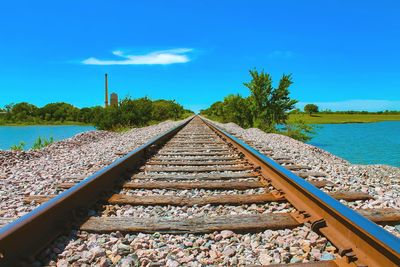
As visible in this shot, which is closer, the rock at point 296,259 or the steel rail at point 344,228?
the steel rail at point 344,228

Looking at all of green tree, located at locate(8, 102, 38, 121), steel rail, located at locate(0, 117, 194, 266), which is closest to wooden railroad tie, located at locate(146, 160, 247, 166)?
steel rail, located at locate(0, 117, 194, 266)

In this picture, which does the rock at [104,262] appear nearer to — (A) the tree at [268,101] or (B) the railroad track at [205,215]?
(B) the railroad track at [205,215]

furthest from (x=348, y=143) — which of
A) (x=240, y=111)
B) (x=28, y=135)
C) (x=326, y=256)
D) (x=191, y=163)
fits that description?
(x=326, y=256)

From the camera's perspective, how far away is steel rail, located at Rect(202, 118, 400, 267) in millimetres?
1772

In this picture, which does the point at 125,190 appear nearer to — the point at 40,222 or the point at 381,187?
the point at 40,222

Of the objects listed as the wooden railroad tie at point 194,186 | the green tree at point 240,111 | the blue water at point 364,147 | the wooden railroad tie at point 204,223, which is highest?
the green tree at point 240,111

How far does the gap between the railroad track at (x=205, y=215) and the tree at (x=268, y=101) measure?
17.0m

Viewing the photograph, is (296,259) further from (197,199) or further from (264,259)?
(197,199)

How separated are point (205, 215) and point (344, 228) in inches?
42.3

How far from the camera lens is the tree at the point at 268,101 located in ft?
69.5

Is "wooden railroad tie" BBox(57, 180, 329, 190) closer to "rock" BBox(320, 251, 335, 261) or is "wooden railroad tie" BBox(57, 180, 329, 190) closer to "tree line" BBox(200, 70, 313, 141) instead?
"rock" BBox(320, 251, 335, 261)

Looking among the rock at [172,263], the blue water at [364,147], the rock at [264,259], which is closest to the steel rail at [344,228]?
the rock at [264,259]

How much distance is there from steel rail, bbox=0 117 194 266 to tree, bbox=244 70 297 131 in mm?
17970

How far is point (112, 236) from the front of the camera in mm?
2393
